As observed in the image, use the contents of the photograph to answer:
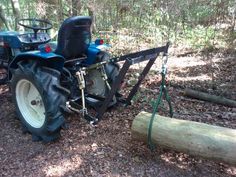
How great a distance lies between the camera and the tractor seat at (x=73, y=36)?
11.6ft

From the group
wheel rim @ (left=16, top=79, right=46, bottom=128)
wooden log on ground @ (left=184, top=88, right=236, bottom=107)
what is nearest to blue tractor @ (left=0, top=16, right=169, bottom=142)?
wheel rim @ (left=16, top=79, right=46, bottom=128)

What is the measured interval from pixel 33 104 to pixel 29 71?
1.72 feet

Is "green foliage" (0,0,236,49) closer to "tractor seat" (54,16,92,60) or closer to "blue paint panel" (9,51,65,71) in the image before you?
"tractor seat" (54,16,92,60)

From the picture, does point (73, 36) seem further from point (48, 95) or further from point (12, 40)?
point (12, 40)

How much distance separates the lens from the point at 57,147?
11.7 ft

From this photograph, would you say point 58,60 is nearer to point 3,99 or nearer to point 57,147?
point 57,147

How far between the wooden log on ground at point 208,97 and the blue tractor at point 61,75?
1298mm

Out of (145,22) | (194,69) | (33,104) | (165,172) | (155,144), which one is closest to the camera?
(165,172)

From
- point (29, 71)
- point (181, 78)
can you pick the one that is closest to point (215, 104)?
point (181, 78)

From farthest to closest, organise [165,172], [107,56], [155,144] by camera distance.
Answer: [107,56] < [155,144] < [165,172]

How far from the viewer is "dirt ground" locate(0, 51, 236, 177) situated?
3.12 m

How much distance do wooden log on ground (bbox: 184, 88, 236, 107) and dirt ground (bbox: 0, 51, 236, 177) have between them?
0.27 ft

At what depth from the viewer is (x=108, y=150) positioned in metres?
3.48

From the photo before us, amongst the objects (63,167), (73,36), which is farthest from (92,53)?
(63,167)
